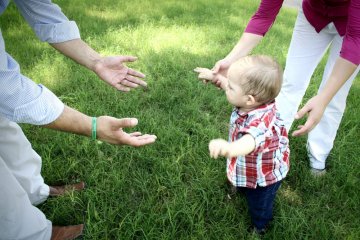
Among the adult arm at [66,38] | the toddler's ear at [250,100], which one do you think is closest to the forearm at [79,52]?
the adult arm at [66,38]

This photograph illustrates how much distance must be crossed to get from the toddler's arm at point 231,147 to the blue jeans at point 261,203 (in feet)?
1.53

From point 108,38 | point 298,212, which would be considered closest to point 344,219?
point 298,212

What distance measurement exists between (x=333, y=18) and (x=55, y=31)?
1761 millimetres

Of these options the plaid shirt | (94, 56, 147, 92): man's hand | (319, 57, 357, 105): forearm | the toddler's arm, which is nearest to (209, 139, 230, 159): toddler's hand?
the toddler's arm

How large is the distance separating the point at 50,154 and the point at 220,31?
340cm

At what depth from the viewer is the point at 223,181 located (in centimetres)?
256

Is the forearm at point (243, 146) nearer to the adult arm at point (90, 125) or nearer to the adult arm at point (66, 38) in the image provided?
the adult arm at point (90, 125)

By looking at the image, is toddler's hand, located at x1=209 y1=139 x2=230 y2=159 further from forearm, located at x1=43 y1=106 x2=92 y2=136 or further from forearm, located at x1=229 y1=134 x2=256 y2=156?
forearm, located at x1=43 y1=106 x2=92 y2=136

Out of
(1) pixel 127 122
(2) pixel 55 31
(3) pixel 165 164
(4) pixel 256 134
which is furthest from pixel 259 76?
(2) pixel 55 31

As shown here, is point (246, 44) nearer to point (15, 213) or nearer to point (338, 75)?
point (338, 75)

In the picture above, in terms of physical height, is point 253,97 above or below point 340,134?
above

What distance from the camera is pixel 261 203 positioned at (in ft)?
6.93

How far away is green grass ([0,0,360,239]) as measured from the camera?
2246mm

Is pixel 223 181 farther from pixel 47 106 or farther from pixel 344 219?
pixel 47 106
